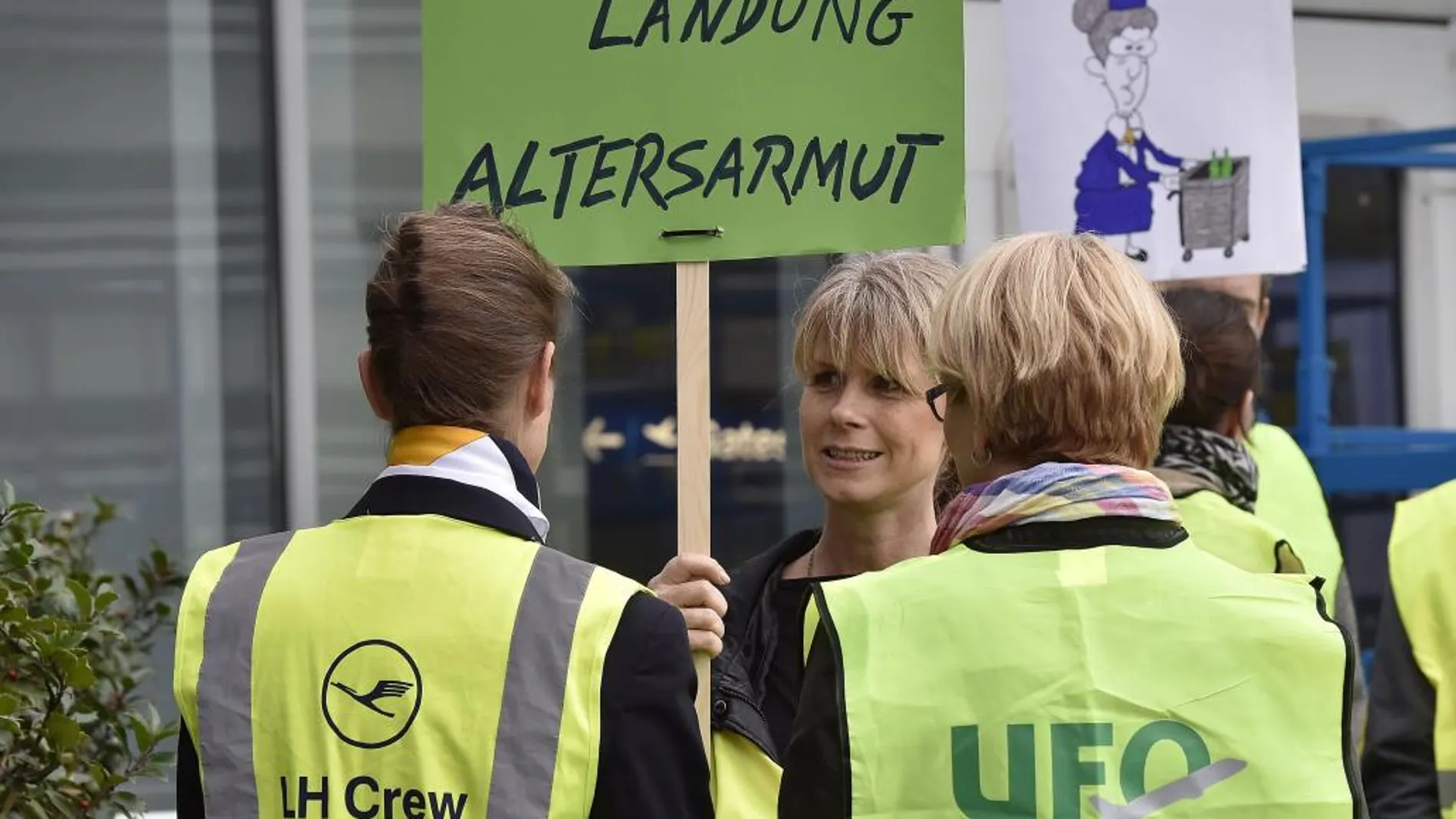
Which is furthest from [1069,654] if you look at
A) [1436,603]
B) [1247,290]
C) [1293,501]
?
[1247,290]

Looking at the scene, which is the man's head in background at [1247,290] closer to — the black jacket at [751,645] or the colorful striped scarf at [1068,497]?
the black jacket at [751,645]

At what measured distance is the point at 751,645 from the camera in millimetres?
2914

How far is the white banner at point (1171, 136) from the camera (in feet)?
12.5

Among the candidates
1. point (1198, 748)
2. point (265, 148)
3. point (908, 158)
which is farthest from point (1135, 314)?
point (265, 148)

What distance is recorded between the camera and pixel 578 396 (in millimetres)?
5891

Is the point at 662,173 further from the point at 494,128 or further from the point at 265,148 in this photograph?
the point at 265,148

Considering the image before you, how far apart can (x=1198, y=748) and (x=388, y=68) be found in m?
4.19

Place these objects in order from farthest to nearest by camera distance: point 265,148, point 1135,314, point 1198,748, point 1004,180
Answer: point 1004,180, point 265,148, point 1135,314, point 1198,748

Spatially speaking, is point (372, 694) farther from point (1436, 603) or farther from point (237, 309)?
point (237, 309)

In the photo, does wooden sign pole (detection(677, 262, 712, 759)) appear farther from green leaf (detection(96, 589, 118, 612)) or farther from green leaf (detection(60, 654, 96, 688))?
green leaf (detection(96, 589, 118, 612))

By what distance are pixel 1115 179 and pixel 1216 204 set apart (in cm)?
19

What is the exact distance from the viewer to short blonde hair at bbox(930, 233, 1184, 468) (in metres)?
1.97

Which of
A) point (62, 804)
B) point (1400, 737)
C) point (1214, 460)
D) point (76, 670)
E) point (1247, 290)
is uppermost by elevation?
point (1247, 290)

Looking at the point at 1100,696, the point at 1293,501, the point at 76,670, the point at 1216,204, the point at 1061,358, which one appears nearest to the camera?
the point at 1100,696
